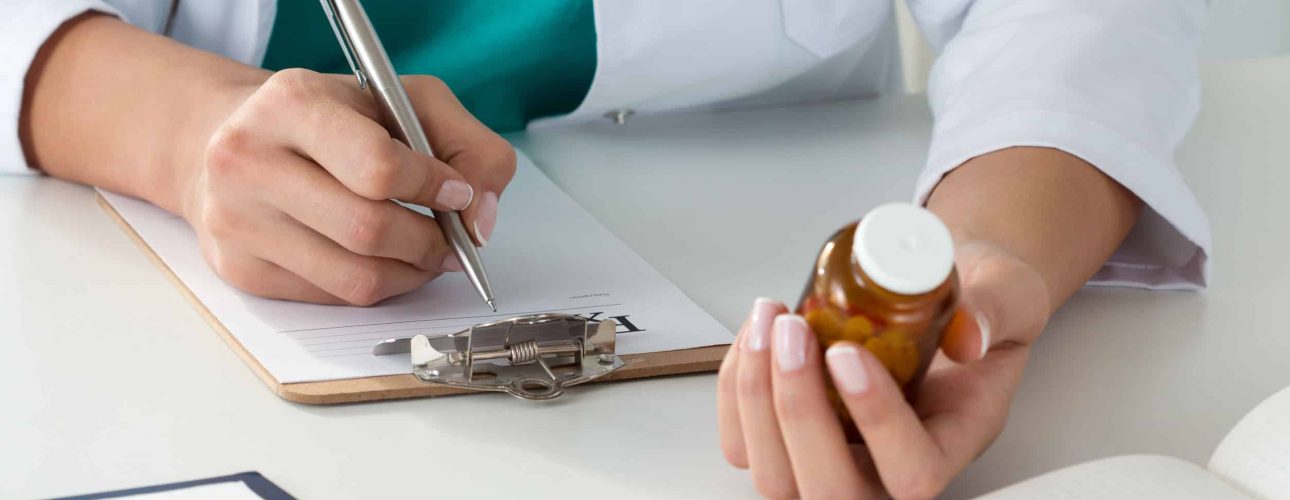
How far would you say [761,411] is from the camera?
12.8 inches

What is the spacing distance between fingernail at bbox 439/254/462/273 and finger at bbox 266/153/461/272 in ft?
0.07

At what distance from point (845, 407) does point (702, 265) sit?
23 cm

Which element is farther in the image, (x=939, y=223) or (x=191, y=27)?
(x=191, y=27)

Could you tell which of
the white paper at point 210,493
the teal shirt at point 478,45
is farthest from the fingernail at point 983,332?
the teal shirt at point 478,45

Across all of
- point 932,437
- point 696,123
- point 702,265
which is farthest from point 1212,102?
point 932,437

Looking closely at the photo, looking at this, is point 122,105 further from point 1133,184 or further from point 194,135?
point 1133,184

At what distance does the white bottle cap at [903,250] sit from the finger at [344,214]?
0.23 meters

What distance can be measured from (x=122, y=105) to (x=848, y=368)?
454 mm

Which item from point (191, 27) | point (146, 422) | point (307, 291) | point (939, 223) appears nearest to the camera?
point (939, 223)

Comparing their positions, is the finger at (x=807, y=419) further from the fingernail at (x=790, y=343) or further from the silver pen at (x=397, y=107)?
the silver pen at (x=397, y=107)

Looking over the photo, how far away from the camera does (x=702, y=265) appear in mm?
555

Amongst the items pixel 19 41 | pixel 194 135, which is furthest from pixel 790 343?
pixel 19 41

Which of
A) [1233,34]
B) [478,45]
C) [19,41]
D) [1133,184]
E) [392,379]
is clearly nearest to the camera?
[392,379]

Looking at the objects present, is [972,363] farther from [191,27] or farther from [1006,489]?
[191,27]
